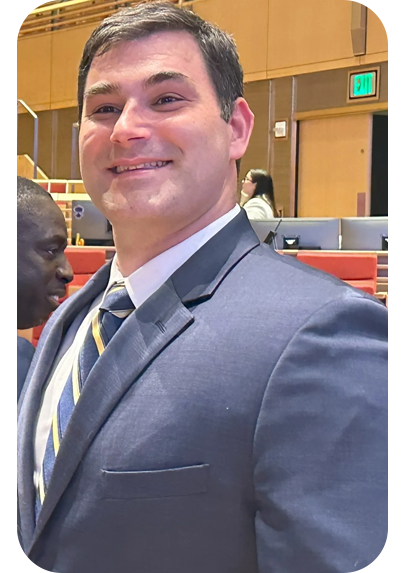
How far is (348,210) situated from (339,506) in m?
0.19

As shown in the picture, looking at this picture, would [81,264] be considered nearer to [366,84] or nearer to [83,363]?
[83,363]

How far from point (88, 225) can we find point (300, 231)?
0.73ft

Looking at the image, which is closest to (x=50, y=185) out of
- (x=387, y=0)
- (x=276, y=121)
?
(x=276, y=121)

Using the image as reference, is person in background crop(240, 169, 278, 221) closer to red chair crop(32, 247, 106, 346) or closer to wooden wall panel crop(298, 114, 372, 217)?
wooden wall panel crop(298, 114, 372, 217)

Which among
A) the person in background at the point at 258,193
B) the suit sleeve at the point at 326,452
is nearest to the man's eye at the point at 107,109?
the person in background at the point at 258,193

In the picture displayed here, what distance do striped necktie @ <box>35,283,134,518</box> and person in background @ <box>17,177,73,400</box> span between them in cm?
8

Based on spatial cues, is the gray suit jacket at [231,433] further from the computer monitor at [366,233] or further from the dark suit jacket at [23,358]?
the dark suit jacket at [23,358]

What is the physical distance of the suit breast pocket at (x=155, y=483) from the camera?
0.37 m

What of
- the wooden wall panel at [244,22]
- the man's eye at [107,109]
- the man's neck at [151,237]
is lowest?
the man's neck at [151,237]

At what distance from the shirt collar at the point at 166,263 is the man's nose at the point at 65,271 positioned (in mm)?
98

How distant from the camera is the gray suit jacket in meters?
0.33

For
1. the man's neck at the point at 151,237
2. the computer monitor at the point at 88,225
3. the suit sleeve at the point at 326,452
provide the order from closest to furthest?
the suit sleeve at the point at 326,452 → the man's neck at the point at 151,237 → the computer monitor at the point at 88,225
